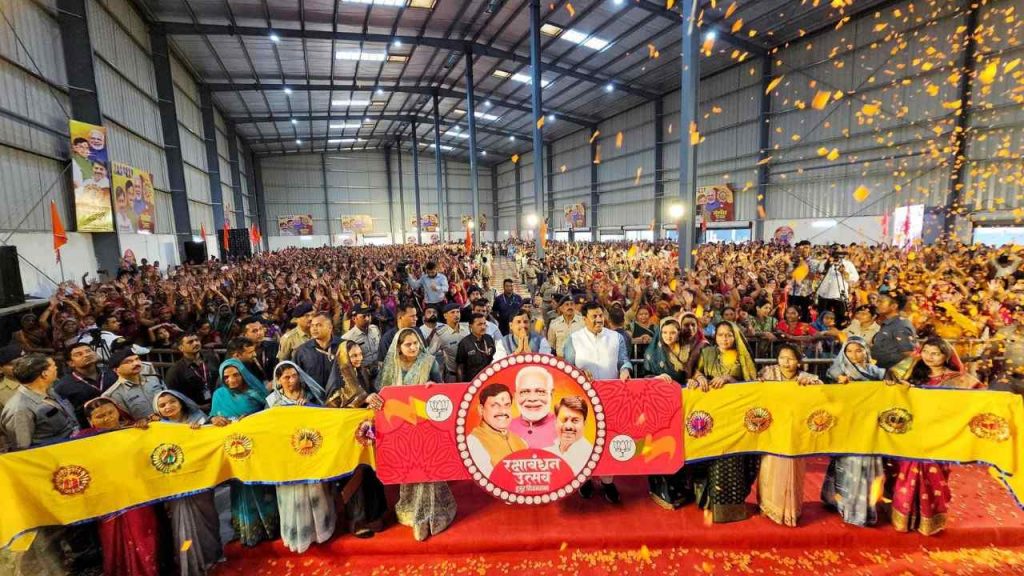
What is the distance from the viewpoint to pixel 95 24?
12258 mm

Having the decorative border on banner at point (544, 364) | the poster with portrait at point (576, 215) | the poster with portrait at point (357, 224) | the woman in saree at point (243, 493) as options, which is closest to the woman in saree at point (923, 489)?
the decorative border on banner at point (544, 364)

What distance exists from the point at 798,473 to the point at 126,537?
15.2 ft

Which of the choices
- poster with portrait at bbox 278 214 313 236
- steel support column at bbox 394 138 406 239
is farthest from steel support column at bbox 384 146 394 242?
poster with portrait at bbox 278 214 313 236

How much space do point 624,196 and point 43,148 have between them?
2934 centimetres

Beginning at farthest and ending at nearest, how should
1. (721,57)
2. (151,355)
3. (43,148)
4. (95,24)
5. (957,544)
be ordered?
(721,57) < (95,24) < (43,148) < (151,355) < (957,544)

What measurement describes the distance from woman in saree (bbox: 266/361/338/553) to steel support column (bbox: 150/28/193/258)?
1849 centimetres

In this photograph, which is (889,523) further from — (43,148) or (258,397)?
(43,148)

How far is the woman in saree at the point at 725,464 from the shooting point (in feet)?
10.3

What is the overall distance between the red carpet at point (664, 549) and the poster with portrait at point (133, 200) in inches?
554

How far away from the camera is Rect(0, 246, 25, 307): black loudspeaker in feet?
23.6

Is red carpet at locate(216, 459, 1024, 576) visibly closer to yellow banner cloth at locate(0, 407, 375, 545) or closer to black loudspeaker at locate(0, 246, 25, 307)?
yellow banner cloth at locate(0, 407, 375, 545)

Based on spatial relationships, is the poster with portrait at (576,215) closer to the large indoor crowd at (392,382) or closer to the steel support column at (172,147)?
the steel support column at (172,147)

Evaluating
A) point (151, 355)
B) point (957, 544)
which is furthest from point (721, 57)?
point (151, 355)

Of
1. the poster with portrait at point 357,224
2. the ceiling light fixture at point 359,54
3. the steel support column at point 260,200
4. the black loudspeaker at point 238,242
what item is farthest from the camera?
the poster with portrait at point 357,224
